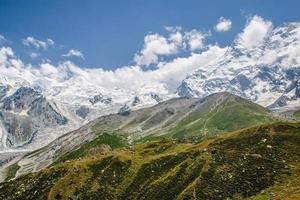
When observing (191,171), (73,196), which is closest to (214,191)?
(191,171)

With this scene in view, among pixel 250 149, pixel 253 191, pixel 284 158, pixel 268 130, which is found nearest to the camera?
pixel 253 191

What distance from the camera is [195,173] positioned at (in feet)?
506

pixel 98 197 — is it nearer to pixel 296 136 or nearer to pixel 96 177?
pixel 96 177

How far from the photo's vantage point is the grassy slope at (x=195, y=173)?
457 feet

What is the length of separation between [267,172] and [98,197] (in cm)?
5613

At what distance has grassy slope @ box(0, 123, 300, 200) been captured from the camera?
457 feet

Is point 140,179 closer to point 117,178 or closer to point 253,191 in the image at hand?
point 117,178

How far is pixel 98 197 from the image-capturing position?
165250 mm

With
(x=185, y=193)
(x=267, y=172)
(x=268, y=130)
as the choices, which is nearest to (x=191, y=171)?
(x=185, y=193)

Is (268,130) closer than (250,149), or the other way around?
(250,149)

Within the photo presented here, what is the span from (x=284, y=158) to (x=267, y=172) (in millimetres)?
11572

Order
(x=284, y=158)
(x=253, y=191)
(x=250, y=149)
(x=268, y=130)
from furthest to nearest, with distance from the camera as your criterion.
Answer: (x=268, y=130) → (x=250, y=149) → (x=284, y=158) → (x=253, y=191)

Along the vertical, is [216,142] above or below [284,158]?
above

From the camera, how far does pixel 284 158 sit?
152m
